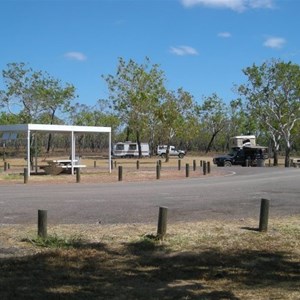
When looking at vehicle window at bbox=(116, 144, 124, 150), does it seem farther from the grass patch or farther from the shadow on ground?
the shadow on ground

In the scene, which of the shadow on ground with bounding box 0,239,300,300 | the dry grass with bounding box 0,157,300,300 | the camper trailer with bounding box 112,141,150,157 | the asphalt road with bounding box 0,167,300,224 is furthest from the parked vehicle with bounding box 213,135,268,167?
the shadow on ground with bounding box 0,239,300,300

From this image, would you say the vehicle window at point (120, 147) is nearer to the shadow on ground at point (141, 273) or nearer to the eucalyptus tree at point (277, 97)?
the eucalyptus tree at point (277, 97)

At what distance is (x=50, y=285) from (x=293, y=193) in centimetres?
1385

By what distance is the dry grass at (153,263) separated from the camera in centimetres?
608

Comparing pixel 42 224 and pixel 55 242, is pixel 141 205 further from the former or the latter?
pixel 55 242

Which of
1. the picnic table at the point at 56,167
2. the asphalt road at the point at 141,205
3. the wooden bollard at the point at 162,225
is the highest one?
the picnic table at the point at 56,167

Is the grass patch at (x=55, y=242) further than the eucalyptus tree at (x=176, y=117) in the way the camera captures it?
No

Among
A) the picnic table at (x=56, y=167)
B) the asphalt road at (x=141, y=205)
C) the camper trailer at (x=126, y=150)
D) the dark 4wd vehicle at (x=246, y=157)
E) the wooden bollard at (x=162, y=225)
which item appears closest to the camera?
the wooden bollard at (x=162, y=225)

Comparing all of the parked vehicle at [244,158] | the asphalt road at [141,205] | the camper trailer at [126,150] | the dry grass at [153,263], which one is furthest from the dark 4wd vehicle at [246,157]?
the dry grass at [153,263]

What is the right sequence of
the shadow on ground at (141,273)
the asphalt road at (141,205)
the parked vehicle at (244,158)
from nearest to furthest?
the shadow on ground at (141,273), the asphalt road at (141,205), the parked vehicle at (244,158)

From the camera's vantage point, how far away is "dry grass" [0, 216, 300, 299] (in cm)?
608

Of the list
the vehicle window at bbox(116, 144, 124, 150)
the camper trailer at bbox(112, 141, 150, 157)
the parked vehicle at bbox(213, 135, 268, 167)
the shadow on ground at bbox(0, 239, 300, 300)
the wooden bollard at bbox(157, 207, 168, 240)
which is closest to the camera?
the shadow on ground at bbox(0, 239, 300, 300)

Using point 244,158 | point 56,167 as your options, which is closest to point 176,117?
point 244,158

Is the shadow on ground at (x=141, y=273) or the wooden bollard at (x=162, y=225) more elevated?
the wooden bollard at (x=162, y=225)
